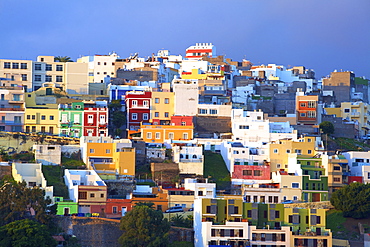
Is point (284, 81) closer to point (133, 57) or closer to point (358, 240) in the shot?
point (133, 57)

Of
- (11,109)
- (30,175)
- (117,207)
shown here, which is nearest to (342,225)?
(117,207)

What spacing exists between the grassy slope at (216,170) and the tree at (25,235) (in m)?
15.5

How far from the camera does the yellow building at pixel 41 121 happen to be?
6981 centimetres

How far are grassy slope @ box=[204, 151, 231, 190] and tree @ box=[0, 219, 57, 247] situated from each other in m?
15.5

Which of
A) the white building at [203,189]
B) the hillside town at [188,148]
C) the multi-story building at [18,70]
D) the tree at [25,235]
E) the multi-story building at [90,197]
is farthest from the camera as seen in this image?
the multi-story building at [18,70]

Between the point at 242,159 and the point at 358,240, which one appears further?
the point at 242,159

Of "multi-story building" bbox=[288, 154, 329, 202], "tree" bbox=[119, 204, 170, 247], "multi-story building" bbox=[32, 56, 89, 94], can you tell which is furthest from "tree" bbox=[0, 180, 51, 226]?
"multi-story building" bbox=[32, 56, 89, 94]

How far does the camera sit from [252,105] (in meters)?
82.8

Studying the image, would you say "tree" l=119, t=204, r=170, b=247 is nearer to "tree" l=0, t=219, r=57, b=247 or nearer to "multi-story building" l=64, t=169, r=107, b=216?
"multi-story building" l=64, t=169, r=107, b=216

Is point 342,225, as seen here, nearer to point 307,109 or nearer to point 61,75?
point 307,109

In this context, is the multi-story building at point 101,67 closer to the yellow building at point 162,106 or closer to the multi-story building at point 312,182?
the yellow building at point 162,106

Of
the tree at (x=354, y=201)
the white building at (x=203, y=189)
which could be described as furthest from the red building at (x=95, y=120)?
the tree at (x=354, y=201)

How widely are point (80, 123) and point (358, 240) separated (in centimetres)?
2260

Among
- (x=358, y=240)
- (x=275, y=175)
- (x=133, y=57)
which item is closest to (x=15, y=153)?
(x=275, y=175)
